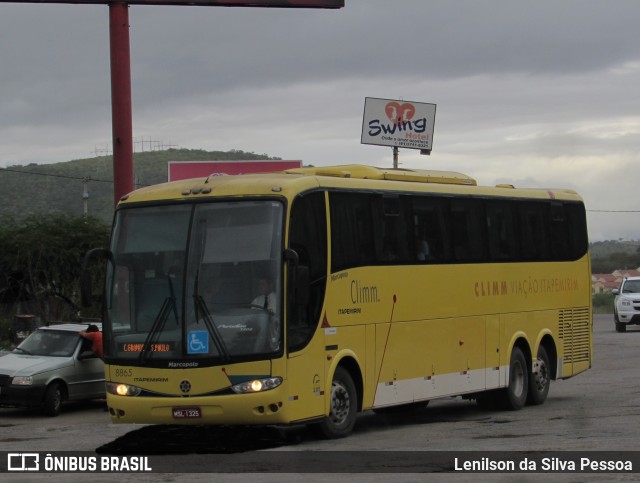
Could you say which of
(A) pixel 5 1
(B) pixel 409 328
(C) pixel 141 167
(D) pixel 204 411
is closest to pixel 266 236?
(D) pixel 204 411

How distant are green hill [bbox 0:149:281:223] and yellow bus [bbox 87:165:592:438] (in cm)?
8471

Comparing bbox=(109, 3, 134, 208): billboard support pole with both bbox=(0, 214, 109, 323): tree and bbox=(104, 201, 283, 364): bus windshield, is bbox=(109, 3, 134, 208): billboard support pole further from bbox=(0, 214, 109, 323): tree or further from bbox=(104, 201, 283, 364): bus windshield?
bbox=(104, 201, 283, 364): bus windshield

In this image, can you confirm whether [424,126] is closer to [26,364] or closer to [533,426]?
[26,364]

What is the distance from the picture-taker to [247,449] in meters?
14.6

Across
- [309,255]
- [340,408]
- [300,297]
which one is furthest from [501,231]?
[300,297]

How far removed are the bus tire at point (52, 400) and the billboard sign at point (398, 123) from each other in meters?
32.7

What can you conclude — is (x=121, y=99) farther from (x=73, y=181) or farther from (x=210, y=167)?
(x=73, y=181)

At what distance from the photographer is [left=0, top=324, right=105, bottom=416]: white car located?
21453mm

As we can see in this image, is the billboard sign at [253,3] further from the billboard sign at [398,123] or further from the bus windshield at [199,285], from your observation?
the billboard sign at [398,123]

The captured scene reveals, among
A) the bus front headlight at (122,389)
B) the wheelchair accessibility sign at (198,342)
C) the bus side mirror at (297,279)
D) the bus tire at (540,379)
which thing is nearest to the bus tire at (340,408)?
the bus side mirror at (297,279)

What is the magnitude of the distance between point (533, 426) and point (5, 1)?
18.3 metres

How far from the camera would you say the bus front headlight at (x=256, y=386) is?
46.8 ft

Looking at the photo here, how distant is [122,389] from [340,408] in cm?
276
